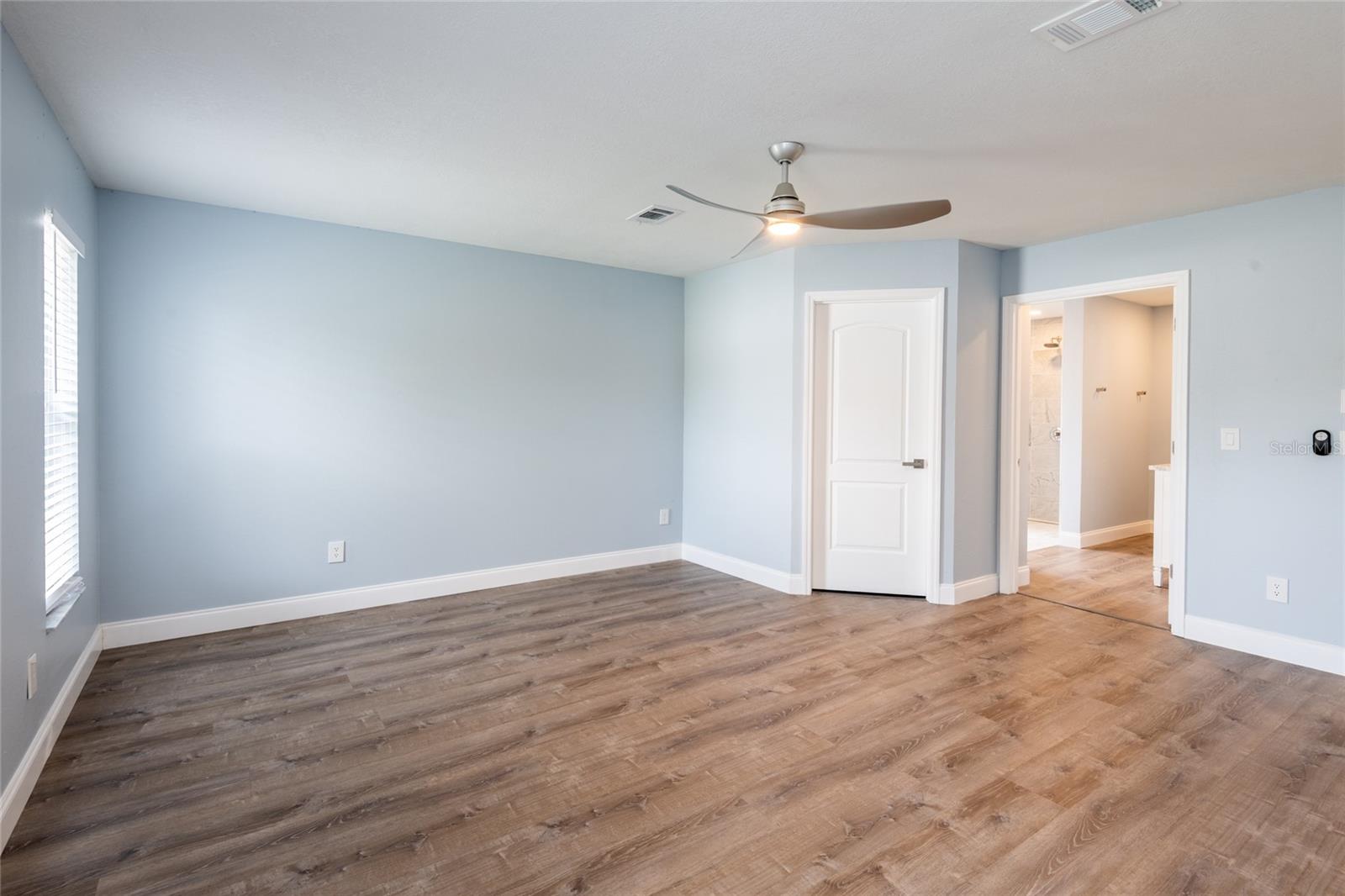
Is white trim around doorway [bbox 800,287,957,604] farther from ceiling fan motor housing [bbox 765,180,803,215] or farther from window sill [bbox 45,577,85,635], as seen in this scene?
window sill [bbox 45,577,85,635]

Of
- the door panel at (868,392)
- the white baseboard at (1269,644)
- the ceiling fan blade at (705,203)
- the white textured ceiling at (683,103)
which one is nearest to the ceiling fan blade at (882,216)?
the ceiling fan blade at (705,203)

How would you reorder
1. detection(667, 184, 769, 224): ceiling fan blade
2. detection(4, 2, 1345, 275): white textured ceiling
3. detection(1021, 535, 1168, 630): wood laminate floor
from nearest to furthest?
detection(4, 2, 1345, 275): white textured ceiling, detection(667, 184, 769, 224): ceiling fan blade, detection(1021, 535, 1168, 630): wood laminate floor

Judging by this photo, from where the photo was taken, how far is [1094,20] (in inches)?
78.7

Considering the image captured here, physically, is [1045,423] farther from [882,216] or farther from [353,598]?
[353,598]

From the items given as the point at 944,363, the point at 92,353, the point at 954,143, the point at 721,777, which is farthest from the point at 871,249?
the point at 92,353

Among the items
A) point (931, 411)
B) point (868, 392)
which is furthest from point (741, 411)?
point (931, 411)

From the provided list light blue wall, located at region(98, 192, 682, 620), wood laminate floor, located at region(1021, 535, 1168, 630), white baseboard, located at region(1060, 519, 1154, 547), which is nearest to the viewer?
light blue wall, located at region(98, 192, 682, 620)

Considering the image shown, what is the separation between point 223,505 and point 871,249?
444cm

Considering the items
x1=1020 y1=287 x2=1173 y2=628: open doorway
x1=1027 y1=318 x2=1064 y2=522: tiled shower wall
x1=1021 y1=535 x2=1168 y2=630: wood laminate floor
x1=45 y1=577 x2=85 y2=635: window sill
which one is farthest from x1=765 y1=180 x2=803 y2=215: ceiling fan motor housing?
x1=1027 y1=318 x2=1064 y2=522: tiled shower wall

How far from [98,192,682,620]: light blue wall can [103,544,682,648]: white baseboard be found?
0.22 ft

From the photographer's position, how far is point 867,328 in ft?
15.8

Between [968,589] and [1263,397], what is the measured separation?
2006 mm

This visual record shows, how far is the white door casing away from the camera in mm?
4703

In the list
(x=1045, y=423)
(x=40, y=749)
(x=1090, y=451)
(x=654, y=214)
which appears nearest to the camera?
(x=40, y=749)
